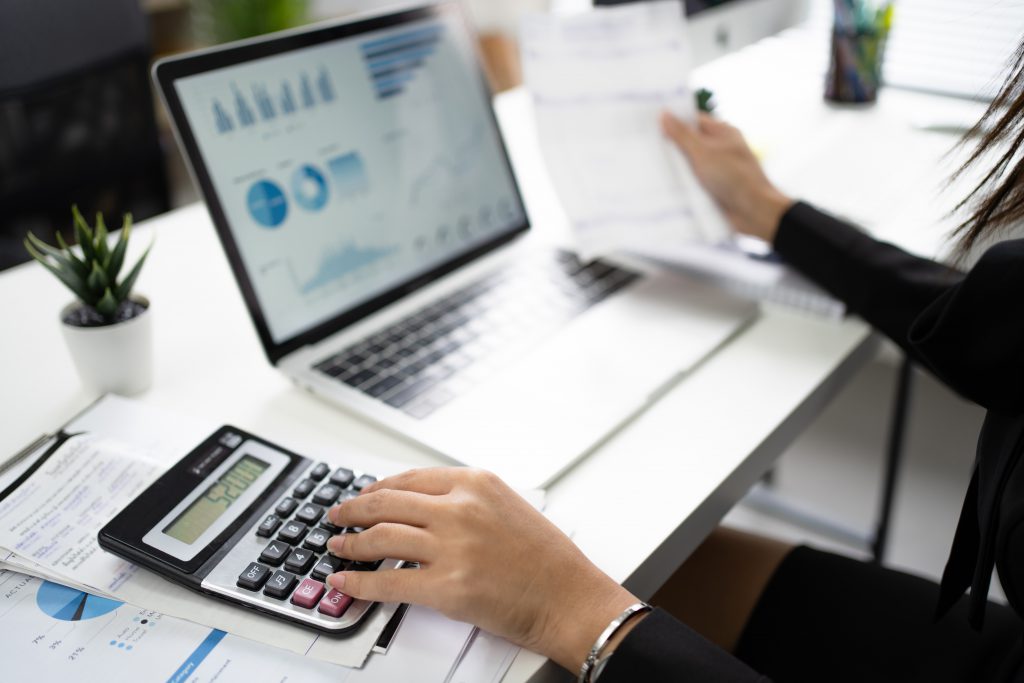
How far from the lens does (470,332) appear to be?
2.97ft

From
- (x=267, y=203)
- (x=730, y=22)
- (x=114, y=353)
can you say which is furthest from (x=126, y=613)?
(x=730, y=22)

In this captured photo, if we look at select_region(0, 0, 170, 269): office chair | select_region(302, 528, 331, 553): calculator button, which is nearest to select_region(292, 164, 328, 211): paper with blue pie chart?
select_region(302, 528, 331, 553): calculator button

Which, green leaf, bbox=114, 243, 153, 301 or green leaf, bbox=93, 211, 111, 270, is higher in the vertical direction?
green leaf, bbox=93, 211, 111, 270

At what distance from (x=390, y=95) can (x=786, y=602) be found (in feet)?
2.19

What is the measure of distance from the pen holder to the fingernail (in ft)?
4.32

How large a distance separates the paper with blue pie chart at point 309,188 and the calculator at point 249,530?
0.27 meters

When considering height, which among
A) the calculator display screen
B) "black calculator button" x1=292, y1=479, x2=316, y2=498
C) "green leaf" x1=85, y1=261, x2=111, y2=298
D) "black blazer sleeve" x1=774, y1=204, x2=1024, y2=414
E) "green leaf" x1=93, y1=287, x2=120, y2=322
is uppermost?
"green leaf" x1=85, y1=261, x2=111, y2=298

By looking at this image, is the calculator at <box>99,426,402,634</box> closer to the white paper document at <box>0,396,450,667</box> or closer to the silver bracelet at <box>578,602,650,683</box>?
the white paper document at <box>0,396,450,667</box>

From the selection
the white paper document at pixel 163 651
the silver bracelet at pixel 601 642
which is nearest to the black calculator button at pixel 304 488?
the white paper document at pixel 163 651

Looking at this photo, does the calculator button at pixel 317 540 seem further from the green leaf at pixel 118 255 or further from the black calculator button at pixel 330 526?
the green leaf at pixel 118 255

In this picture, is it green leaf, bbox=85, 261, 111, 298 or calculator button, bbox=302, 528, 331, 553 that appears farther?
green leaf, bbox=85, 261, 111, 298

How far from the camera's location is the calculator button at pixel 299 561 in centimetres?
60

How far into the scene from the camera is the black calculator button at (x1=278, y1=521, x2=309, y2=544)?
616mm

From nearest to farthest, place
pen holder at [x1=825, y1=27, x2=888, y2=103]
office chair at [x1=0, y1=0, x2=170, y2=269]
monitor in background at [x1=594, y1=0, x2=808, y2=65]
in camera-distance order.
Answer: monitor in background at [x1=594, y1=0, x2=808, y2=65] < office chair at [x1=0, y1=0, x2=170, y2=269] < pen holder at [x1=825, y1=27, x2=888, y2=103]
